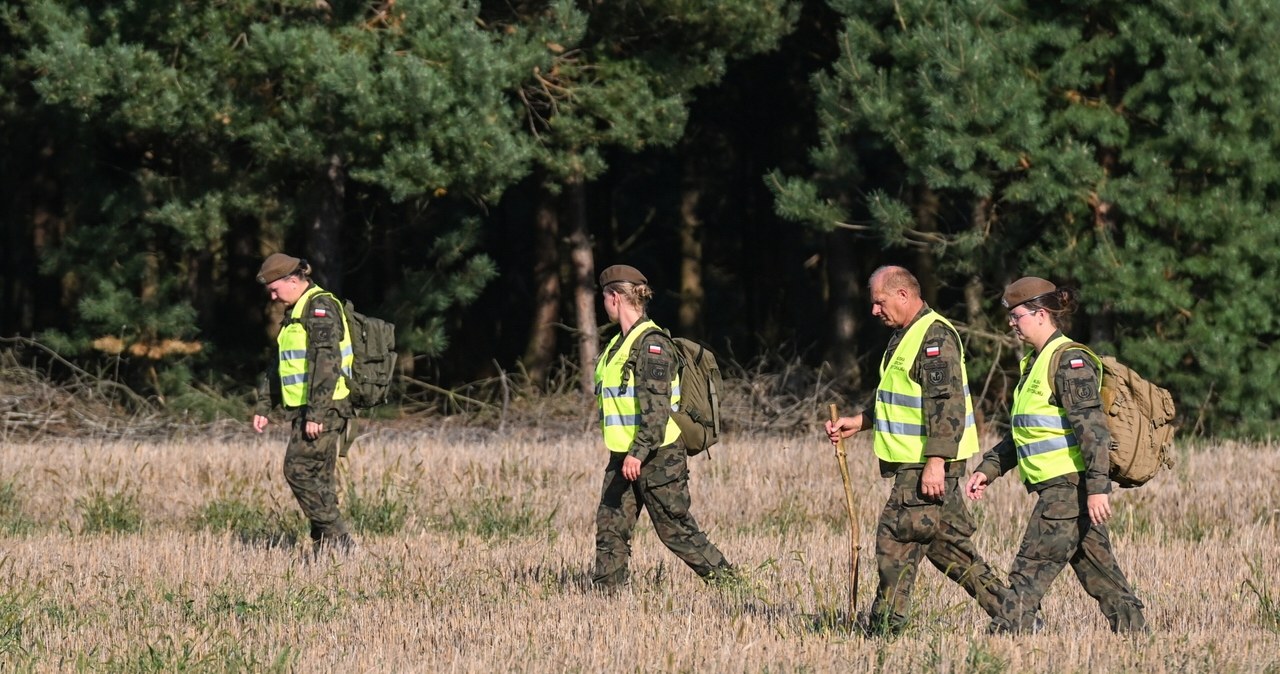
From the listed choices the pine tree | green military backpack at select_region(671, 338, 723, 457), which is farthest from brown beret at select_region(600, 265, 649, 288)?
the pine tree

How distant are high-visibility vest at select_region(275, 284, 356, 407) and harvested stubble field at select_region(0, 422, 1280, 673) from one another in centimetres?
94

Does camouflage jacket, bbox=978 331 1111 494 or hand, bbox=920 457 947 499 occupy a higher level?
camouflage jacket, bbox=978 331 1111 494

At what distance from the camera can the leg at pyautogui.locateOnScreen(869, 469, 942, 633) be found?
7016 mm

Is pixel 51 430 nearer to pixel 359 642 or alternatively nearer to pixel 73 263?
pixel 73 263

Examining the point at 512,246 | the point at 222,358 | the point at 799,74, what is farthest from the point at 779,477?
the point at 512,246

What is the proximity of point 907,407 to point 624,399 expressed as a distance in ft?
5.33

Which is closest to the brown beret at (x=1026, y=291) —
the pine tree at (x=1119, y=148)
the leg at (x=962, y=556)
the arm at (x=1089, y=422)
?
the arm at (x=1089, y=422)

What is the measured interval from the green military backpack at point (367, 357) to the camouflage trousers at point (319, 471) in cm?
20

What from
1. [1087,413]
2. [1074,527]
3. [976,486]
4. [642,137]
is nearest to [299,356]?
[976,486]

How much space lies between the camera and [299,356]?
381 inches

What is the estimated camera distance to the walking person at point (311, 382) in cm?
952

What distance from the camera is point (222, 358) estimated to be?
66.5 feet

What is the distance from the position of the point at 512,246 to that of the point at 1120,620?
22.6 meters

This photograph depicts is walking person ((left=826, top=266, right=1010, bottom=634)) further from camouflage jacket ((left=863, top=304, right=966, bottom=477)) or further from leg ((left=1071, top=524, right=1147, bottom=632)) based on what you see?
leg ((left=1071, top=524, right=1147, bottom=632))
